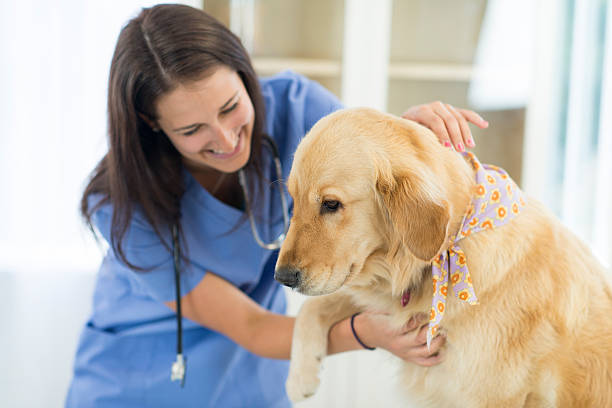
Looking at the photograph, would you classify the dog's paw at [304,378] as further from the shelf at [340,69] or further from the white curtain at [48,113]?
the shelf at [340,69]

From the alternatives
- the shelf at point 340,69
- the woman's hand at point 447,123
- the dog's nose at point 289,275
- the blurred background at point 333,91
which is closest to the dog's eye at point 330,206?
the dog's nose at point 289,275

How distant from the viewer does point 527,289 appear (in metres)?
0.89

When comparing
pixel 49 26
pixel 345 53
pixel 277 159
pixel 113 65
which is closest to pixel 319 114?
pixel 277 159

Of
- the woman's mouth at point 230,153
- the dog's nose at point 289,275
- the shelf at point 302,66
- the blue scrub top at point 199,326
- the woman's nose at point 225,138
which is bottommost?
the blue scrub top at point 199,326

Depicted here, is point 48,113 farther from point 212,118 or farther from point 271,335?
point 271,335

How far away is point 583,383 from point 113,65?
1.14m

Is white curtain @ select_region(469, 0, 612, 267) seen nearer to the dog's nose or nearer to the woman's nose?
the woman's nose

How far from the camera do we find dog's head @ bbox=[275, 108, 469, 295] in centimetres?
83

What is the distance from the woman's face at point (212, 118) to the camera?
44.7 inches

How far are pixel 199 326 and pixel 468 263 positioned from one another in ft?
2.84

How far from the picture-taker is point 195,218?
1.39 metres

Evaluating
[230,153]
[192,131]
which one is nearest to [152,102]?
[192,131]

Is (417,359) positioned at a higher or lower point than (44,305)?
higher

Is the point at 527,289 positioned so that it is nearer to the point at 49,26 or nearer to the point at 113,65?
the point at 113,65
